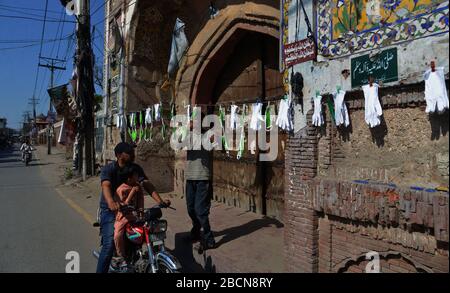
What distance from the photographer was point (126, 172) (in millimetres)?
4289

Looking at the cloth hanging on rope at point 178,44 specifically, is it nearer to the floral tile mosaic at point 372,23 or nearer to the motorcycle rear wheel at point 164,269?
the floral tile mosaic at point 372,23

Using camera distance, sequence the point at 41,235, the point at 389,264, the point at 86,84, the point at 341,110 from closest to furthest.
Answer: the point at 389,264 < the point at 341,110 < the point at 41,235 < the point at 86,84

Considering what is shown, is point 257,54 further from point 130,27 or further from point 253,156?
point 130,27

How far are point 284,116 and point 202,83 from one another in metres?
4.36

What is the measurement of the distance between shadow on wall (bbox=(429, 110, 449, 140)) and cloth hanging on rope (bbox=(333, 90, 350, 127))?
863 millimetres

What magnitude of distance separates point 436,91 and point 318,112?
4.29 ft

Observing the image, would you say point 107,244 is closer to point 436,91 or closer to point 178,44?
point 436,91

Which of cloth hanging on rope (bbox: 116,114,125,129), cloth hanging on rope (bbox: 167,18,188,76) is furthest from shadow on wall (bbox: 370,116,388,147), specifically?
cloth hanging on rope (bbox: 116,114,125,129)

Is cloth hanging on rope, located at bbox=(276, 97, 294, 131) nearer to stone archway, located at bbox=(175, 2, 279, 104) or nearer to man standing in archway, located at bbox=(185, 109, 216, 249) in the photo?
man standing in archway, located at bbox=(185, 109, 216, 249)

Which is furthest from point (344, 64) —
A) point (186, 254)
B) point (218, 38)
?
point (218, 38)

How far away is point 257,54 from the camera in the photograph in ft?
24.4

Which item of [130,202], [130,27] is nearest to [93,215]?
[130,202]

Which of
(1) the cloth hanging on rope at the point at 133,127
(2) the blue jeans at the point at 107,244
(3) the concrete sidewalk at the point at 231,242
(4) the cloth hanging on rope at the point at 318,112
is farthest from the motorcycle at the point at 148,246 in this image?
(1) the cloth hanging on rope at the point at 133,127

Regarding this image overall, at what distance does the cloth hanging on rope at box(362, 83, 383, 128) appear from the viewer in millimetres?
3627
